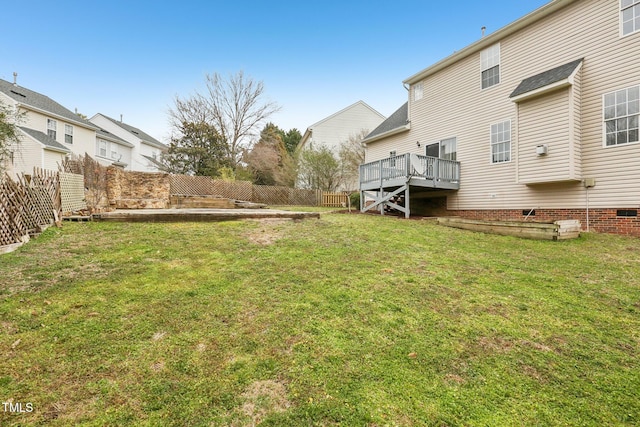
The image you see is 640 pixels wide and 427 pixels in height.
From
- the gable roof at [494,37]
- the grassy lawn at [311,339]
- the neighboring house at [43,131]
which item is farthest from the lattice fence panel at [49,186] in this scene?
the gable roof at [494,37]

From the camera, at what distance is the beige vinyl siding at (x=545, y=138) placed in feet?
27.0

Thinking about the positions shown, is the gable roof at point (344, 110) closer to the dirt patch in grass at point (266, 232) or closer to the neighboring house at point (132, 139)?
the neighboring house at point (132, 139)

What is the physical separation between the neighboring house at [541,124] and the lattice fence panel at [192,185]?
10672mm

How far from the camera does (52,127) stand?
19922 mm

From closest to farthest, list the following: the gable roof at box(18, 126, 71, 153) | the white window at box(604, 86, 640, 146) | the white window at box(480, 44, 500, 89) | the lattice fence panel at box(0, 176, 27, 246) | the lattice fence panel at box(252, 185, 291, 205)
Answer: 1. the lattice fence panel at box(0, 176, 27, 246)
2. the white window at box(604, 86, 640, 146)
3. the white window at box(480, 44, 500, 89)
4. the gable roof at box(18, 126, 71, 153)
5. the lattice fence panel at box(252, 185, 291, 205)

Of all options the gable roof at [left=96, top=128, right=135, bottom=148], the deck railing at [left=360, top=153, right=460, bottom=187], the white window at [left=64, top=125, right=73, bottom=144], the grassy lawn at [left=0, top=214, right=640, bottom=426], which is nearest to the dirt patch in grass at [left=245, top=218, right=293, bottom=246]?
the grassy lawn at [left=0, top=214, right=640, bottom=426]

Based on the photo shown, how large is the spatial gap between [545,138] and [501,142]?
1.60 meters

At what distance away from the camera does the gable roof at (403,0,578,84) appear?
349 inches

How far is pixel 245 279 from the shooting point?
12.6ft

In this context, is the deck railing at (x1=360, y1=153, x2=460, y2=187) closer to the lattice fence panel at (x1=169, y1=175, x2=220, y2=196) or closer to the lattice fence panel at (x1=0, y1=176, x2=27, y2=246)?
the lattice fence panel at (x1=0, y1=176, x2=27, y2=246)

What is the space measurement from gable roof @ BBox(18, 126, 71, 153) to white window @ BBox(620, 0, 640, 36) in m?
27.8

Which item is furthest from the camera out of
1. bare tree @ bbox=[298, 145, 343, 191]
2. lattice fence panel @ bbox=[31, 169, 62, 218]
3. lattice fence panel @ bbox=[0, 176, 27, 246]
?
bare tree @ bbox=[298, 145, 343, 191]

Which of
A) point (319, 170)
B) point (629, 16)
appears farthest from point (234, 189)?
point (629, 16)

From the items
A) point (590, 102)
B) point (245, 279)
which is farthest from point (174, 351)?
point (590, 102)
